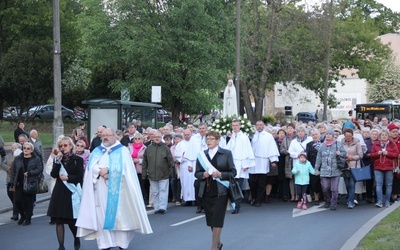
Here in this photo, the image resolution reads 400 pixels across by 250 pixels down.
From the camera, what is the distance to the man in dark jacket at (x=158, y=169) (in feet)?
54.6

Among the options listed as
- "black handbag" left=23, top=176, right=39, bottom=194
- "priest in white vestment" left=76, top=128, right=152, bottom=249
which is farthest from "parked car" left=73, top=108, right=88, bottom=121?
"priest in white vestment" left=76, top=128, right=152, bottom=249

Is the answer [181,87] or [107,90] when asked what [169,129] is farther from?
[107,90]

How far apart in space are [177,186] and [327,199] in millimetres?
3813

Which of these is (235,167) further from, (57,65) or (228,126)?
(57,65)

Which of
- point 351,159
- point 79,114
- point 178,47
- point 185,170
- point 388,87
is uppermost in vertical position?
point 178,47

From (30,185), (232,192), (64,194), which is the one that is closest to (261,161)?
(30,185)

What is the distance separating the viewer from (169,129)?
20031 millimetres

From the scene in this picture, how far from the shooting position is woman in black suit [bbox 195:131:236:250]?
10.8 meters

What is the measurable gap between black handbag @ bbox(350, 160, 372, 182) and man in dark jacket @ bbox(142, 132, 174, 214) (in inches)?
158

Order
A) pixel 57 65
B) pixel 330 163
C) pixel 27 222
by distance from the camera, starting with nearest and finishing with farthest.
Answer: pixel 27 222 → pixel 330 163 → pixel 57 65

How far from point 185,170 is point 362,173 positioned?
13.6 ft

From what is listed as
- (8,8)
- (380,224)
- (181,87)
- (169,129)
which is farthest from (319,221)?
(8,8)

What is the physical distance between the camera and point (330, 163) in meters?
16.6

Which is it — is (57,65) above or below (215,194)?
above
